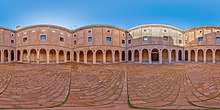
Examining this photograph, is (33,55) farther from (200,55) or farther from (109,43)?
(200,55)

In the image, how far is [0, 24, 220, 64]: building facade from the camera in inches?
939

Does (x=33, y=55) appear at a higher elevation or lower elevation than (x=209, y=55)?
higher

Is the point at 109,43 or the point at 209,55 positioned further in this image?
the point at 209,55

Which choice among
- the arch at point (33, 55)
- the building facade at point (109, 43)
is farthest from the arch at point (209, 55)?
the arch at point (33, 55)

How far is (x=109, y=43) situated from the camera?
2525 centimetres

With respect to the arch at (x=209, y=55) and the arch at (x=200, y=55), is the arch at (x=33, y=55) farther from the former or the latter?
the arch at (x=209, y=55)

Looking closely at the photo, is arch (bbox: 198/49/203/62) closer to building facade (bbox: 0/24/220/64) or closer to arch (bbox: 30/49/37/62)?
building facade (bbox: 0/24/220/64)

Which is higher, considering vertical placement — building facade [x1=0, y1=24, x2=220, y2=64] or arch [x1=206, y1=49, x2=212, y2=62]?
building facade [x1=0, y1=24, x2=220, y2=64]

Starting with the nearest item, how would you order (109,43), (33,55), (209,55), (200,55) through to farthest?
1. (109,43)
2. (33,55)
3. (209,55)
4. (200,55)

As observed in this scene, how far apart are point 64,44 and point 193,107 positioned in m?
25.6

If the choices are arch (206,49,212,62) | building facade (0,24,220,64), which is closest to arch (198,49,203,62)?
building facade (0,24,220,64)

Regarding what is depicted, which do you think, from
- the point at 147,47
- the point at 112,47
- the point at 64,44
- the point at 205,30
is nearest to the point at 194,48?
the point at 205,30

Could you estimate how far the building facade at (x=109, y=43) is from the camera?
23.8 m

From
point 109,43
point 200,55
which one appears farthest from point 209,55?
point 109,43
